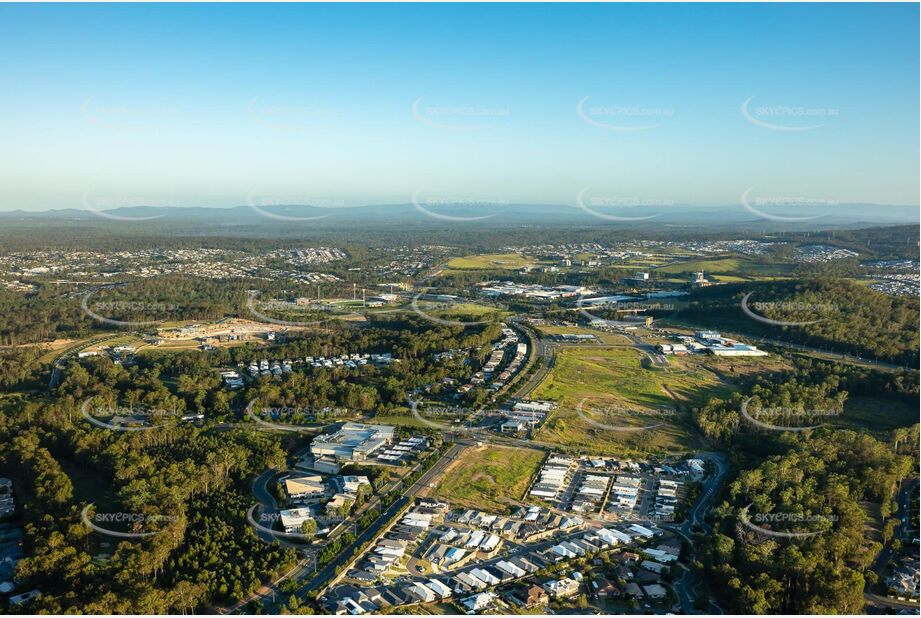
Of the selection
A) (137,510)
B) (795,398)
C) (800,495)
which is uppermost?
(795,398)

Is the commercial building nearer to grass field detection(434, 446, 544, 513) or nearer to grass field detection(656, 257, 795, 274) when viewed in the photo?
grass field detection(434, 446, 544, 513)

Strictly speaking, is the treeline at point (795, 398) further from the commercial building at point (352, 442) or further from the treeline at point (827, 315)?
the commercial building at point (352, 442)

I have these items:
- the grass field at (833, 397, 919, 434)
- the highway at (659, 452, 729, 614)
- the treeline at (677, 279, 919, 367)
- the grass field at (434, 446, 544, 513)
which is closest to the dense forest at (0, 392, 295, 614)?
the grass field at (434, 446, 544, 513)

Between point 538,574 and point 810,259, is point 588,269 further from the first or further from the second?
point 538,574

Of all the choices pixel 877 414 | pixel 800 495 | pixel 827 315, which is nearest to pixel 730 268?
pixel 827 315

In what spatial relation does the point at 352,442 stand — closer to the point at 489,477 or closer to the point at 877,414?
the point at 489,477

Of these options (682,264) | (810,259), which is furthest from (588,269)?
(810,259)
